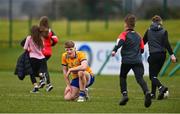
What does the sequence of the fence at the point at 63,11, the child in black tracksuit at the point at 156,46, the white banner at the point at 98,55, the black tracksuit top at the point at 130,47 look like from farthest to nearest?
the fence at the point at 63,11 < the white banner at the point at 98,55 < the child in black tracksuit at the point at 156,46 < the black tracksuit top at the point at 130,47

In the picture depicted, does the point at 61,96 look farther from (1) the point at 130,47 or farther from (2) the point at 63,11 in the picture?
(2) the point at 63,11

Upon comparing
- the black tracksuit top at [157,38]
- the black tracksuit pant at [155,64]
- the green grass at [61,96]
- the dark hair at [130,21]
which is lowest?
the green grass at [61,96]

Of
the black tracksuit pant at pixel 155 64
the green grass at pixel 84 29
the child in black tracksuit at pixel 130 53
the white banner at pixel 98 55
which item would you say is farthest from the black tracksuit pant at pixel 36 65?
the green grass at pixel 84 29

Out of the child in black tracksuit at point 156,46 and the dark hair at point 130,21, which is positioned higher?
the dark hair at point 130,21

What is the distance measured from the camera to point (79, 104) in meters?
15.4

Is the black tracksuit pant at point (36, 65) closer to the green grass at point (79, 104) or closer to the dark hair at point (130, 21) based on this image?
the green grass at point (79, 104)

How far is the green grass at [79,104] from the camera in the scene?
1419 centimetres

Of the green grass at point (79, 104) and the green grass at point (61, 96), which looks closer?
the green grass at point (79, 104)

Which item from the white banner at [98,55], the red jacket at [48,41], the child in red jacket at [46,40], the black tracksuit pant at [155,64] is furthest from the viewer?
the white banner at [98,55]

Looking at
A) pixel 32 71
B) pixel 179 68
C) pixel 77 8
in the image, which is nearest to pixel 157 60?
pixel 32 71

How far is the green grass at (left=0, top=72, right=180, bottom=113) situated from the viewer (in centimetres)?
1419

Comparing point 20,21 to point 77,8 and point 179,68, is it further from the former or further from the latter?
point 179,68

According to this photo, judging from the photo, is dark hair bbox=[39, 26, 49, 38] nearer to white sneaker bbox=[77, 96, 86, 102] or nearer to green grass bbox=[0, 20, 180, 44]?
white sneaker bbox=[77, 96, 86, 102]

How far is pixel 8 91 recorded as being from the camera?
61.2 feet
